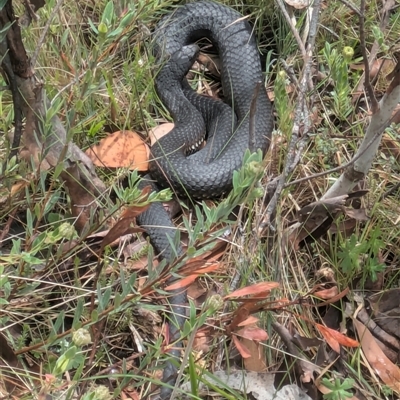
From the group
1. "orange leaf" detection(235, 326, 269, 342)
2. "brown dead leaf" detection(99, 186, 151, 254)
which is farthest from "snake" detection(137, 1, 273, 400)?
"brown dead leaf" detection(99, 186, 151, 254)

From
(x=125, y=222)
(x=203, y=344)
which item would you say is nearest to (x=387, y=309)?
(x=203, y=344)

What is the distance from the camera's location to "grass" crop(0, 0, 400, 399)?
5.81 feet

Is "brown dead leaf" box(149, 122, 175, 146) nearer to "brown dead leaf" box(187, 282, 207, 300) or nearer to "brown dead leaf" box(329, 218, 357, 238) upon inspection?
"brown dead leaf" box(187, 282, 207, 300)

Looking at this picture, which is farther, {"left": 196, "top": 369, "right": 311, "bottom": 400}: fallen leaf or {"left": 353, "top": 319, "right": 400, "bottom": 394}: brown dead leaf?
{"left": 353, "top": 319, "right": 400, "bottom": 394}: brown dead leaf

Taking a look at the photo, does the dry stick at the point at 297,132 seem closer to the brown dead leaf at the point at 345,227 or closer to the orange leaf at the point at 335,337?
the brown dead leaf at the point at 345,227

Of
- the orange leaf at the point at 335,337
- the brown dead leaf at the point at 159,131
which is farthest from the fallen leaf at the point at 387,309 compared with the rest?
the brown dead leaf at the point at 159,131

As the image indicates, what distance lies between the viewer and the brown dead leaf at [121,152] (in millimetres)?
2688

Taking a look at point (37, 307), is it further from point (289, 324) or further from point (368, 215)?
point (368, 215)

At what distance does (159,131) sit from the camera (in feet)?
9.88

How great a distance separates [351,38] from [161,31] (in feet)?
3.05

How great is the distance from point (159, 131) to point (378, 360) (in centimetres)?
141

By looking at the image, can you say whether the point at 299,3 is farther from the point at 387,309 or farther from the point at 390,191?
the point at 387,309

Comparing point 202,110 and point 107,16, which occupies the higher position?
point 107,16

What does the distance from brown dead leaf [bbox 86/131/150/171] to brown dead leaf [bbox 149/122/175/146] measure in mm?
63
